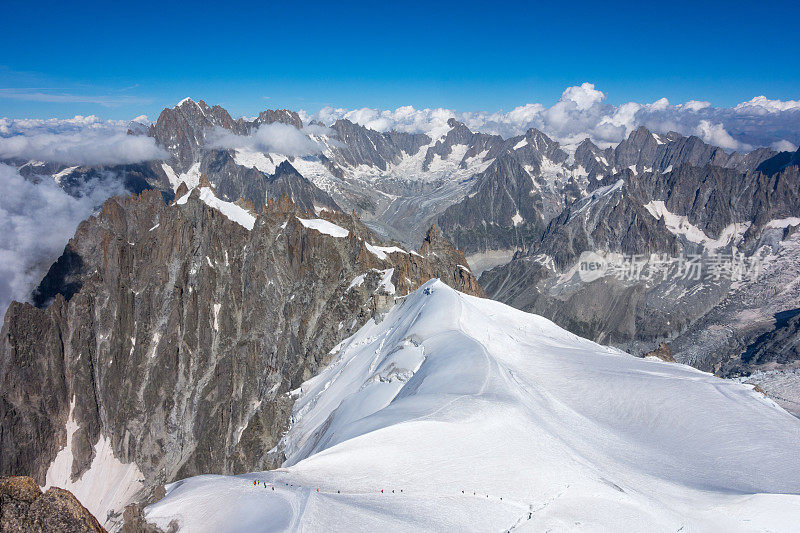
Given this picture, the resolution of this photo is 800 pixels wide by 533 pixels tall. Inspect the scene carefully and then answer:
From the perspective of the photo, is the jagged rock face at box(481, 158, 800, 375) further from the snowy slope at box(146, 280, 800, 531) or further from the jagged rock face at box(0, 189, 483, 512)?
the snowy slope at box(146, 280, 800, 531)

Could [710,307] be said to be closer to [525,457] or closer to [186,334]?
[525,457]

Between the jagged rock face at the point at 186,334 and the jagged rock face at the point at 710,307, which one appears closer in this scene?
the jagged rock face at the point at 186,334

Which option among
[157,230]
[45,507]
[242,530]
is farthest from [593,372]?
[157,230]

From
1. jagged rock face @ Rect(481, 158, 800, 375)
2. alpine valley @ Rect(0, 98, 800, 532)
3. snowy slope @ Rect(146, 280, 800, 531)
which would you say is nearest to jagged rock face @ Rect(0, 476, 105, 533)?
alpine valley @ Rect(0, 98, 800, 532)

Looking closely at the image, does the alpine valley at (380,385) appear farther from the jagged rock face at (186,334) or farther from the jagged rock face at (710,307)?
the jagged rock face at (710,307)

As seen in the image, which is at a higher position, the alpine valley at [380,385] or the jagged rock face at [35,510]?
the jagged rock face at [35,510]

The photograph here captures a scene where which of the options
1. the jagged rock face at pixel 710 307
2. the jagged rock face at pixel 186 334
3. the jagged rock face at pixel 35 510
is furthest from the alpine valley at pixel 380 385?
the jagged rock face at pixel 710 307
